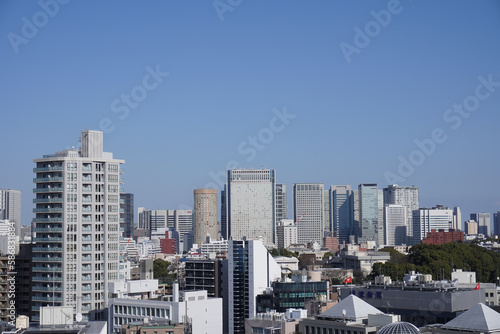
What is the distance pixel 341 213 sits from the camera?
19750cm

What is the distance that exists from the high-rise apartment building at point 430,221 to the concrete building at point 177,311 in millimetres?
138856

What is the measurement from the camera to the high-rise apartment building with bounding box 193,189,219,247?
162m

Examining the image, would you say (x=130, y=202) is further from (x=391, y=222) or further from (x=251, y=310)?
(x=251, y=310)

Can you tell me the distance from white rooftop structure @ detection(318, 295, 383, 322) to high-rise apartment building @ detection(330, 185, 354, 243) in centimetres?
16298

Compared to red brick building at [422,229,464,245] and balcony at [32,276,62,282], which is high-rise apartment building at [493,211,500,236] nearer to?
red brick building at [422,229,464,245]

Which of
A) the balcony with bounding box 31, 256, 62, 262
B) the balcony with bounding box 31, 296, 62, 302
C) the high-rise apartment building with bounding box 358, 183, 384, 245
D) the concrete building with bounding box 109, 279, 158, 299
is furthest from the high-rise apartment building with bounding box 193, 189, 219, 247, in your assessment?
the balcony with bounding box 31, 296, 62, 302

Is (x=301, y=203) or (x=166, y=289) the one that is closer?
(x=166, y=289)

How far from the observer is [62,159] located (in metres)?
44.2

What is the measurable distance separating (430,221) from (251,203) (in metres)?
40.0

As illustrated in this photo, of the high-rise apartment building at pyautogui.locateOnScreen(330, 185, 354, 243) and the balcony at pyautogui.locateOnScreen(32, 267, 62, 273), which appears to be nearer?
the balcony at pyautogui.locateOnScreen(32, 267, 62, 273)

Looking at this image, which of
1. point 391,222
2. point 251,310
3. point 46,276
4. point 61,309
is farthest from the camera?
point 391,222

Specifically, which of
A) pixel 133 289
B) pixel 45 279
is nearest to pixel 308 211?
pixel 133 289

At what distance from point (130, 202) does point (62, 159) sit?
128219 millimetres

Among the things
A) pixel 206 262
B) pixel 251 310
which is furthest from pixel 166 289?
pixel 251 310
